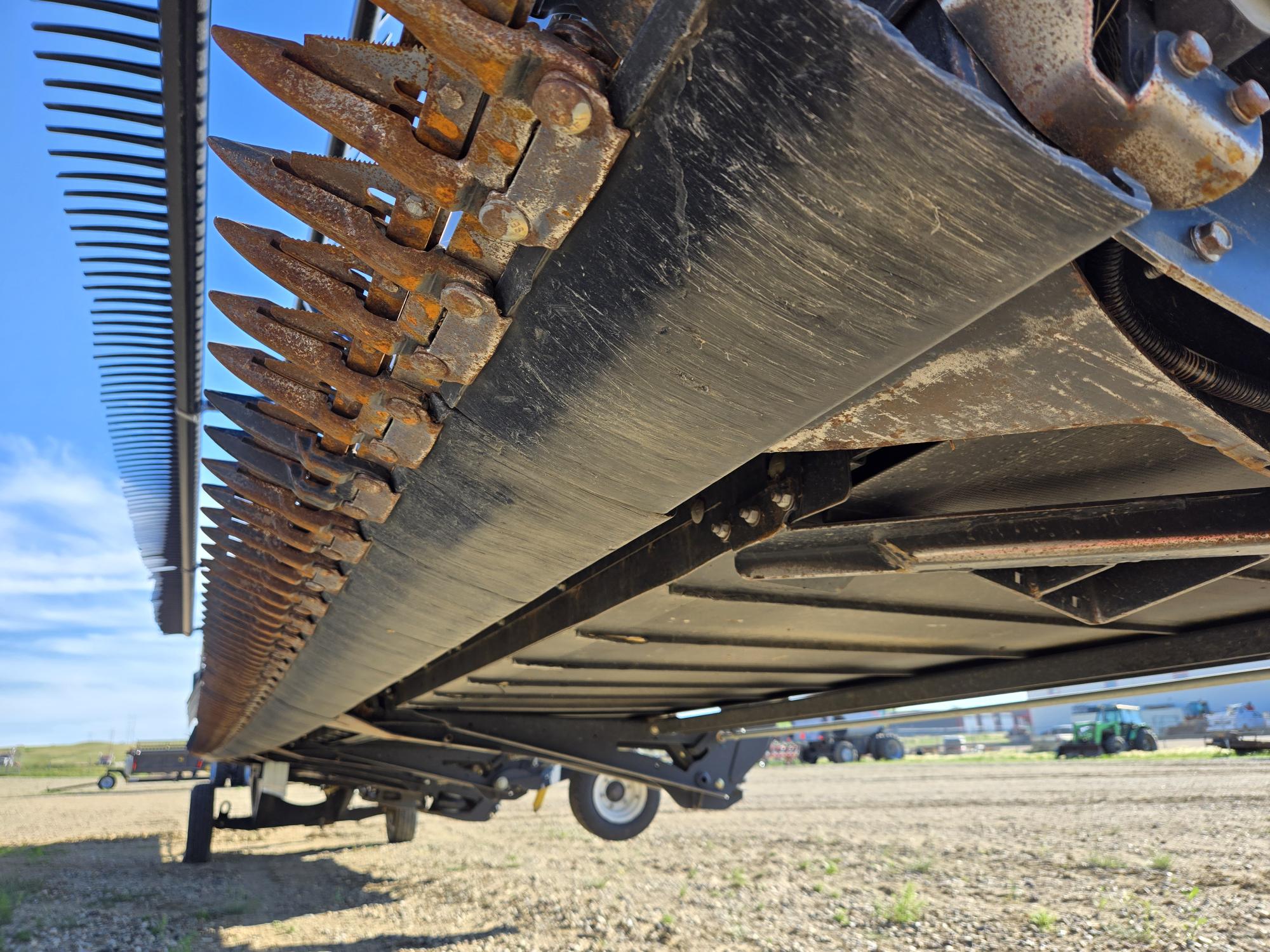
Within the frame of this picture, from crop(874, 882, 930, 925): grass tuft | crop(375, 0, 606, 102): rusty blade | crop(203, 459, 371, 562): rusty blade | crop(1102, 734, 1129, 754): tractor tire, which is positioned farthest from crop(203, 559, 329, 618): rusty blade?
crop(1102, 734, 1129, 754): tractor tire

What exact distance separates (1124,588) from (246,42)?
2.75 m

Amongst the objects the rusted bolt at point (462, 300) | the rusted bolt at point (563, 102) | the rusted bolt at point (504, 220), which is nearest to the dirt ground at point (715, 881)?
the rusted bolt at point (462, 300)

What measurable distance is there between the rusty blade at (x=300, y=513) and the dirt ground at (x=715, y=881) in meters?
5.21

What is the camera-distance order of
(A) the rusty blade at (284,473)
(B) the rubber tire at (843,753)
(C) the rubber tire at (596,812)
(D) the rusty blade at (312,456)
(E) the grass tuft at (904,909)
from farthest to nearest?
(B) the rubber tire at (843,753)
(C) the rubber tire at (596,812)
(E) the grass tuft at (904,909)
(A) the rusty blade at (284,473)
(D) the rusty blade at (312,456)

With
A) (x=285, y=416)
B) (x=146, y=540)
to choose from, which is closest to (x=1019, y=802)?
(x=146, y=540)

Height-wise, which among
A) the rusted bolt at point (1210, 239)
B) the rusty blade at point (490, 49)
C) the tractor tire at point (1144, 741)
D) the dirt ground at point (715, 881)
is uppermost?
the rusty blade at point (490, 49)

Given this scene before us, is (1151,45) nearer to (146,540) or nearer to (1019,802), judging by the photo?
(146,540)

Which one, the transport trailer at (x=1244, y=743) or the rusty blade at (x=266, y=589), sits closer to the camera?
the rusty blade at (x=266, y=589)

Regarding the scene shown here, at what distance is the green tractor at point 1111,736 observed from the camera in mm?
29281

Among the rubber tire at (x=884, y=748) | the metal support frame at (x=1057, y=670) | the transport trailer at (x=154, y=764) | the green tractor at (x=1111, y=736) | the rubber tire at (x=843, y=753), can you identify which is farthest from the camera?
the rubber tire at (x=884, y=748)

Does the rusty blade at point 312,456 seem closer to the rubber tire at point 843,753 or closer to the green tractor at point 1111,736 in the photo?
the green tractor at point 1111,736

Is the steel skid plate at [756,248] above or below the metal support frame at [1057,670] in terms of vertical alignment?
above

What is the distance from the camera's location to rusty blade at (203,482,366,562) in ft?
7.54

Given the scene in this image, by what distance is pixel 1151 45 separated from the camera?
31.7 inches
